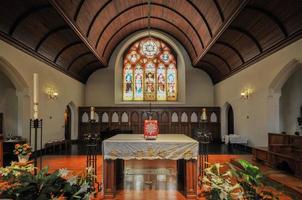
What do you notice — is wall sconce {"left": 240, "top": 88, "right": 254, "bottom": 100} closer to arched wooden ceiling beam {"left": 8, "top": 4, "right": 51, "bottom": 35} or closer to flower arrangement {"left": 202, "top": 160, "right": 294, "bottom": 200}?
arched wooden ceiling beam {"left": 8, "top": 4, "right": 51, "bottom": 35}

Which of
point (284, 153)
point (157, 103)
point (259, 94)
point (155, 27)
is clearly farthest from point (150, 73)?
point (284, 153)

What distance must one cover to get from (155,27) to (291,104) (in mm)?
9148

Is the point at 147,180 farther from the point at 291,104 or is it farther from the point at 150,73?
the point at 150,73

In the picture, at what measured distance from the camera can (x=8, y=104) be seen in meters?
9.73

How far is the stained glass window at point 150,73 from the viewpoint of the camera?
16.8 metres

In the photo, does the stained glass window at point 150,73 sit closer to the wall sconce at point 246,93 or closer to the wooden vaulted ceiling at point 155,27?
the wooden vaulted ceiling at point 155,27

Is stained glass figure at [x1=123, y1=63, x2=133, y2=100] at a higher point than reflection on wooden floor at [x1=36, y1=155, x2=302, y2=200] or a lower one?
higher

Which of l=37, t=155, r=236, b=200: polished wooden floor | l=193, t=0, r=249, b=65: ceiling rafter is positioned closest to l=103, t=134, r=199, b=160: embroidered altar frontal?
l=37, t=155, r=236, b=200: polished wooden floor

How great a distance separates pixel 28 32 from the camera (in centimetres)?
812

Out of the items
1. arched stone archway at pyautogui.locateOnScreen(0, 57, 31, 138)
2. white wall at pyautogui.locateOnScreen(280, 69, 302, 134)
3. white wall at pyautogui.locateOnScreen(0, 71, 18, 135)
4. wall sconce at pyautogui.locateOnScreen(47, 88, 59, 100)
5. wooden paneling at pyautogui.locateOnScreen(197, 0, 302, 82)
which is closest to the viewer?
wooden paneling at pyautogui.locateOnScreen(197, 0, 302, 82)

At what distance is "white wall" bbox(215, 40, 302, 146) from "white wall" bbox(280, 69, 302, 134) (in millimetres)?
1324

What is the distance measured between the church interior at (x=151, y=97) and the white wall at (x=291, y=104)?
4 cm

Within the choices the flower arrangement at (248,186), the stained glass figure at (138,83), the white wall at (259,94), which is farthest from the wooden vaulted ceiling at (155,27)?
the flower arrangement at (248,186)

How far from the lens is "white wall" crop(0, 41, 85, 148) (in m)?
7.89
